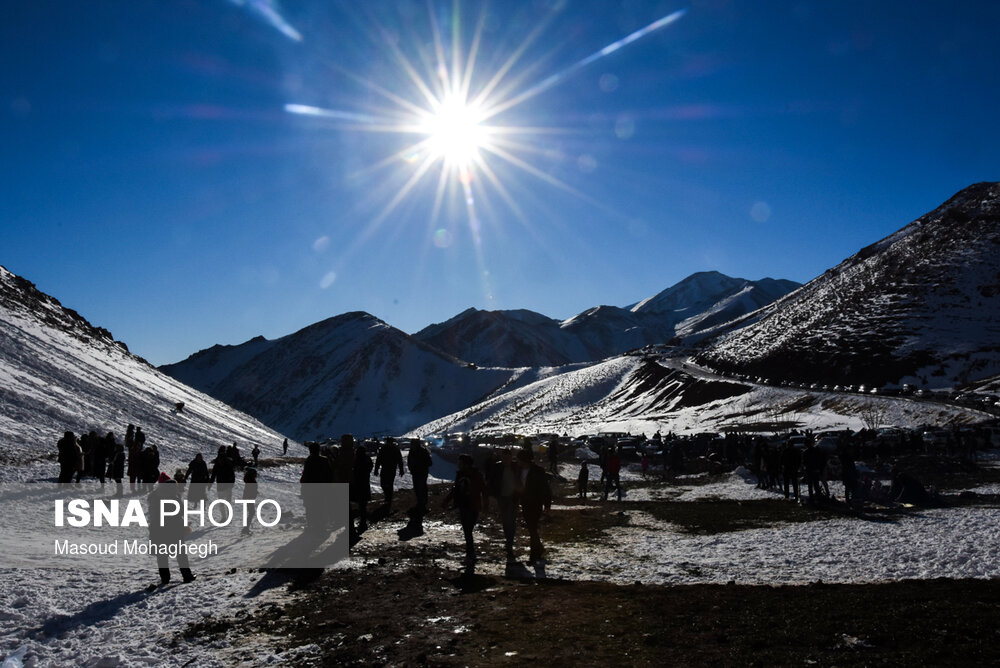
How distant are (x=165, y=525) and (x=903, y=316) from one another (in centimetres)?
11718

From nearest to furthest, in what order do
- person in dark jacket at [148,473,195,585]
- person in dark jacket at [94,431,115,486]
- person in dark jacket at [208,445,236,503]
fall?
1. person in dark jacket at [148,473,195,585]
2. person in dark jacket at [208,445,236,503]
3. person in dark jacket at [94,431,115,486]

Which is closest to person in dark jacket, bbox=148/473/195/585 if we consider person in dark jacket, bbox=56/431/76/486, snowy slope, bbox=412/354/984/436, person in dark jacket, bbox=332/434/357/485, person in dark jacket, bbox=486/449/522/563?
person in dark jacket, bbox=332/434/357/485

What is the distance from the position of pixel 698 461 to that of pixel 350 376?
6056 inches

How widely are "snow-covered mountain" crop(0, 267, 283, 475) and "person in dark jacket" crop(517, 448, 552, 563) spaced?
71.9 feet

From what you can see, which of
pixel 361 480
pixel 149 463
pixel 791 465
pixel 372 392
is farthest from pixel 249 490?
pixel 372 392

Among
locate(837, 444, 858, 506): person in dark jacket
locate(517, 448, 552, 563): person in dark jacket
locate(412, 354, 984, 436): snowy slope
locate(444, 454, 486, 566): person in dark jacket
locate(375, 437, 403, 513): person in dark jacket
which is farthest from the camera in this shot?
locate(412, 354, 984, 436): snowy slope

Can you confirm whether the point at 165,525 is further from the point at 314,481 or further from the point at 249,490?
the point at 249,490

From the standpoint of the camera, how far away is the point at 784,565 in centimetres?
1219

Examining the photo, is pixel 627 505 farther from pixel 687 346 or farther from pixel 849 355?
pixel 687 346

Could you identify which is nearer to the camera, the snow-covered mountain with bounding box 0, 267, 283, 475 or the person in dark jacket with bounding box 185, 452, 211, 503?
the person in dark jacket with bounding box 185, 452, 211, 503

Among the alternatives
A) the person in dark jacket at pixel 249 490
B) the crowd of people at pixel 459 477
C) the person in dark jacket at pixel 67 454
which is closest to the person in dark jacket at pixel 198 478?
the crowd of people at pixel 459 477

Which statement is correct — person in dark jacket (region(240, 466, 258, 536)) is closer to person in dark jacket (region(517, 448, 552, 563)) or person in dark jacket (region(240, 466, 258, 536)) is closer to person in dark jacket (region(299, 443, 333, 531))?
person in dark jacket (region(299, 443, 333, 531))

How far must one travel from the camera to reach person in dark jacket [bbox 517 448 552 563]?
A: 13.1m
